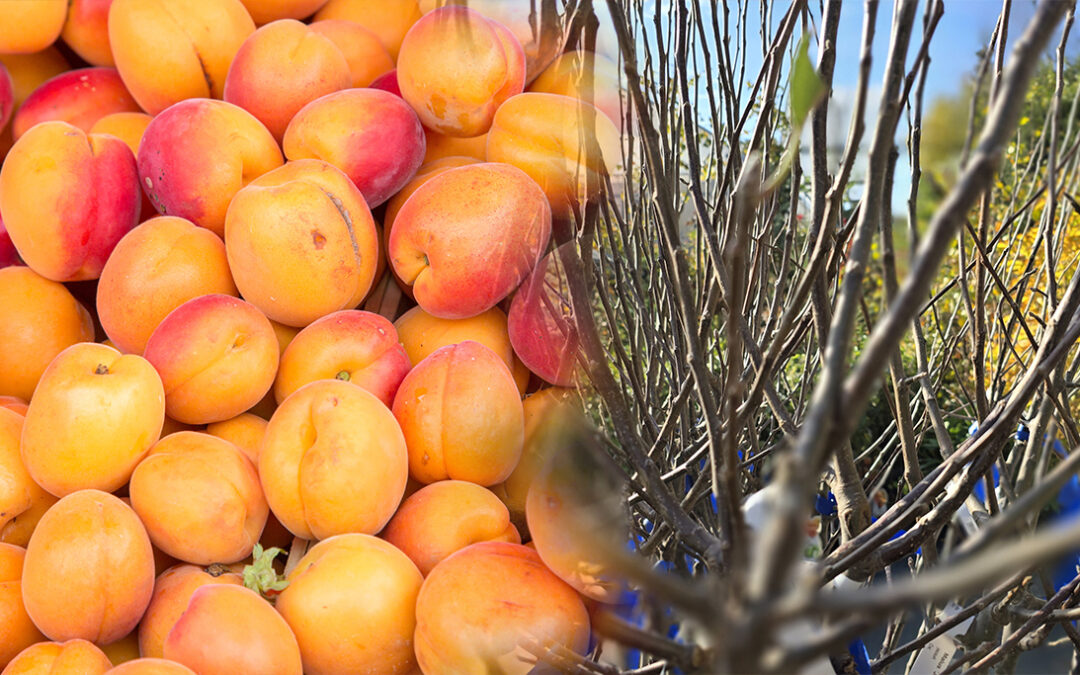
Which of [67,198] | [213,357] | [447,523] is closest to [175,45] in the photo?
[67,198]

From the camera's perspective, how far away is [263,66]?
1030mm

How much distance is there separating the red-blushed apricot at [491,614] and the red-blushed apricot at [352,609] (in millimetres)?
28

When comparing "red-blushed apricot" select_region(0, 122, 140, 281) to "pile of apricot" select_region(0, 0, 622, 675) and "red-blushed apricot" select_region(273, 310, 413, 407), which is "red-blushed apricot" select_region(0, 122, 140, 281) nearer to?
"pile of apricot" select_region(0, 0, 622, 675)

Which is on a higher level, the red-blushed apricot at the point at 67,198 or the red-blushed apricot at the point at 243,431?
the red-blushed apricot at the point at 67,198

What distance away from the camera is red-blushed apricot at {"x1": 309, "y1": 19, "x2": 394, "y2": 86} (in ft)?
3.66

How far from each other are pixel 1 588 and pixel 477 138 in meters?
0.67

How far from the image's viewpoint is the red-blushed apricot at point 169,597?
762 millimetres

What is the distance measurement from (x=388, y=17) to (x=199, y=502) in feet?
2.27

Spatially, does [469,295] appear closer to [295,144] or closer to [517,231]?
[517,231]

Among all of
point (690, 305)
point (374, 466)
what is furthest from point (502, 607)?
point (690, 305)

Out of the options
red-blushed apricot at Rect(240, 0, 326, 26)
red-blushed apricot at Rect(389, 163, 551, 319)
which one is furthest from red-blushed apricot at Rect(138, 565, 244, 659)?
red-blushed apricot at Rect(240, 0, 326, 26)

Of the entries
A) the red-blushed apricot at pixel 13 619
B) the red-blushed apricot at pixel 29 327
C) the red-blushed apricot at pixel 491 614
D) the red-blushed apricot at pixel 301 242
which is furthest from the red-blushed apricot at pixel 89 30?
the red-blushed apricot at pixel 491 614

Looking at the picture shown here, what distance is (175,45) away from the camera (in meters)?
1.08

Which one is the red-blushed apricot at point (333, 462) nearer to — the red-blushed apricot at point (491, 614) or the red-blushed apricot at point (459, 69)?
the red-blushed apricot at point (491, 614)
